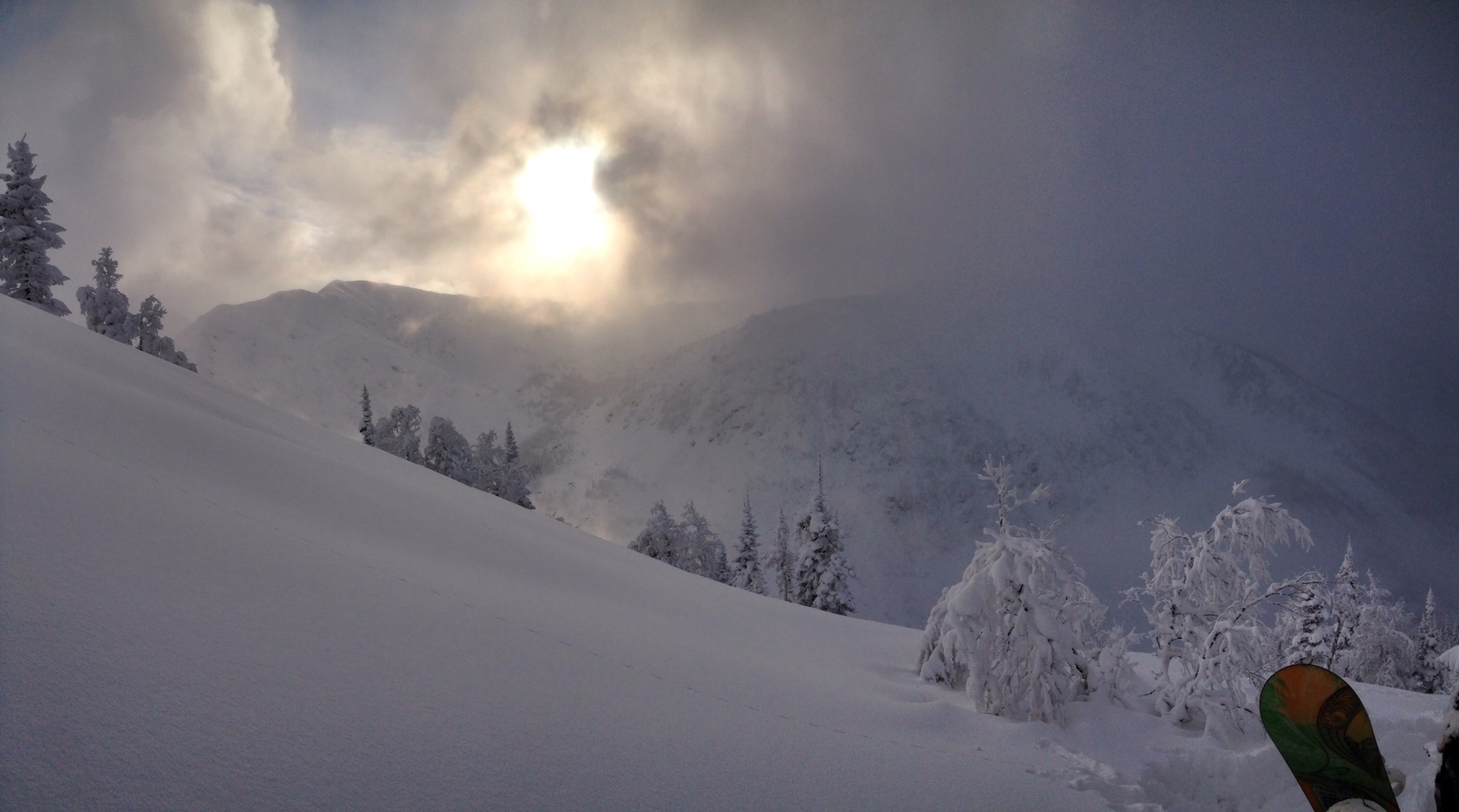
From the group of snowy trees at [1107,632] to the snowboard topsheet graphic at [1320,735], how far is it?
8.69 ft

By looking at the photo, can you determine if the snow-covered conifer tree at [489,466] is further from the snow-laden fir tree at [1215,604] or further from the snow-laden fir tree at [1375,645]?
the snow-laden fir tree at [1375,645]

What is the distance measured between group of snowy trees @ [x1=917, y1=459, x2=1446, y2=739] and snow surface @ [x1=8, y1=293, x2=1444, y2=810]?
53 cm

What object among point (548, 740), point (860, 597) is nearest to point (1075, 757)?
point (548, 740)

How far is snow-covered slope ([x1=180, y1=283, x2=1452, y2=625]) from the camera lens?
70.7 m

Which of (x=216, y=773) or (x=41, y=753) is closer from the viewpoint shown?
(x=41, y=753)

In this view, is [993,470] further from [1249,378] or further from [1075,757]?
[1249,378]

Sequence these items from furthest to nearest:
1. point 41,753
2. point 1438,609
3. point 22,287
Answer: point 1438,609 → point 22,287 → point 41,753

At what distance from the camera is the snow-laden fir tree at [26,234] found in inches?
955

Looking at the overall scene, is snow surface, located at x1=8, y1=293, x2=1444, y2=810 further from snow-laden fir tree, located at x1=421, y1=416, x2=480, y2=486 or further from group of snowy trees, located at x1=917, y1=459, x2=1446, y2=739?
snow-laden fir tree, located at x1=421, y1=416, x2=480, y2=486

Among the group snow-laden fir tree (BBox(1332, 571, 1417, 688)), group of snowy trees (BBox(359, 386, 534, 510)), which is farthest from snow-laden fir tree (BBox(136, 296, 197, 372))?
snow-laden fir tree (BBox(1332, 571, 1417, 688))

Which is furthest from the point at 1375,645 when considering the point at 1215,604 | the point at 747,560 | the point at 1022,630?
the point at 1022,630

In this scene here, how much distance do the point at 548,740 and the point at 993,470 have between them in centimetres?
880

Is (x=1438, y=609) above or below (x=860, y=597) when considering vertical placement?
above

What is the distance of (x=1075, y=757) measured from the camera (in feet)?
22.0
